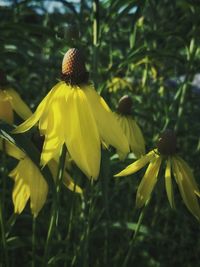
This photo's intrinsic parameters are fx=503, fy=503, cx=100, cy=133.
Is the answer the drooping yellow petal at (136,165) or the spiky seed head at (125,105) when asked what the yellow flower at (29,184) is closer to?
the drooping yellow petal at (136,165)

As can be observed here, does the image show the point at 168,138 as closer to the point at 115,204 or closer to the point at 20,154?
the point at 20,154

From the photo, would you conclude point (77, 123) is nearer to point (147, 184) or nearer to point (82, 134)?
point (82, 134)

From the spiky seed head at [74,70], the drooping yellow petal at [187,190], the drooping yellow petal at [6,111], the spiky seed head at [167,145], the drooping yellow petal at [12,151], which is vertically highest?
the spiky seed head at [74,70]

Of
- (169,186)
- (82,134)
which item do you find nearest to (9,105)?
(82,134)

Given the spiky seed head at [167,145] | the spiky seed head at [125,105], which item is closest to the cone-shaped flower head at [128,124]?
the spiky seed head at [125,105]

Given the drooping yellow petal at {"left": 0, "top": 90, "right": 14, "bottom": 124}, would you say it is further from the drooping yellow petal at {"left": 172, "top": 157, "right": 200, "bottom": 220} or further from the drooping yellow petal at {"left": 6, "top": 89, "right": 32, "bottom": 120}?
the drooping yellow petal at {"left": 172, "top": 157, "right": 200, "bottom": 220}

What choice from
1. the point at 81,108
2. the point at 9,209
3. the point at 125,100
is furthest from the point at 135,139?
the point at 9,209
